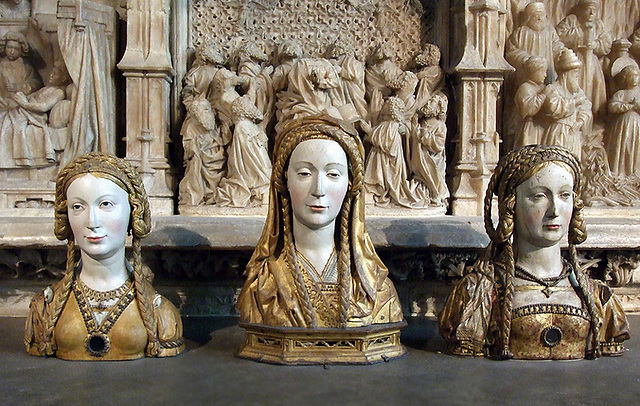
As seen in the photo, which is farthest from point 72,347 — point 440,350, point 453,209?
point 453,209

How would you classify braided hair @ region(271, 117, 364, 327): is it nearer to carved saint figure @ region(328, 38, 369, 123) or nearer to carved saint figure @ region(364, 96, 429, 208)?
carved saint figure @ region(364, 96, 429, 208)

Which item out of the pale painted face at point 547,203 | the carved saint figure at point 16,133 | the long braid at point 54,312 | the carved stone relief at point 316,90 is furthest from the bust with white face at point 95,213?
the pale painted face at point 547,203

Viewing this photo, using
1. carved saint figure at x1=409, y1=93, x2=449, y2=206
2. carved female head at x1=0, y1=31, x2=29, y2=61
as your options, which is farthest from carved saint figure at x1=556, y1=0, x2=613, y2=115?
carved female head at x1=0, y1=31, x2=29, y2=61

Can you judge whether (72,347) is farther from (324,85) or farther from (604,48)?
(604,48)

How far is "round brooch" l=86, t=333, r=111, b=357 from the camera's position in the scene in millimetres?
3184

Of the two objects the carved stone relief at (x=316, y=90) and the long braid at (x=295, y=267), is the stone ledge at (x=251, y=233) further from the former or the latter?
the long braid at (x=295, y=267)

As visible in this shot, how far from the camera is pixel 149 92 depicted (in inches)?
190

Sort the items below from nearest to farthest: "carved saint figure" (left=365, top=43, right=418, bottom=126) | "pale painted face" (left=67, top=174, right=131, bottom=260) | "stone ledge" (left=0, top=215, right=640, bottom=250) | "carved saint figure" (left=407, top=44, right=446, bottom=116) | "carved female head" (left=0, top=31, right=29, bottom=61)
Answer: "pale painted face" (left=67, top=174, right=131, bottom=260) < "stone ledge" (left=0, top=215, right=640, bottom=250) < "carved female head" (left=0, top=31, right=29, bottom=61) < "carved saint figure" (left=365, top=43, right=418, bottom=126) < "carved saint figure" (left=407, top=44, right=446, bottom=116)

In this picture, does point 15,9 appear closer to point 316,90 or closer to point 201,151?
point 201,151

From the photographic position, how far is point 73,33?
476 centimetres

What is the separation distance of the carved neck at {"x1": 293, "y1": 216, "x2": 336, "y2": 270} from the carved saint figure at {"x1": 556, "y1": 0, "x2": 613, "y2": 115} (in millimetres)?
3019

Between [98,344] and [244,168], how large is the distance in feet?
6.21

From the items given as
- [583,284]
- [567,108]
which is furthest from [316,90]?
[583,284]

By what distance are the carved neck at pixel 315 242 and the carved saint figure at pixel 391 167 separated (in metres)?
1.55
